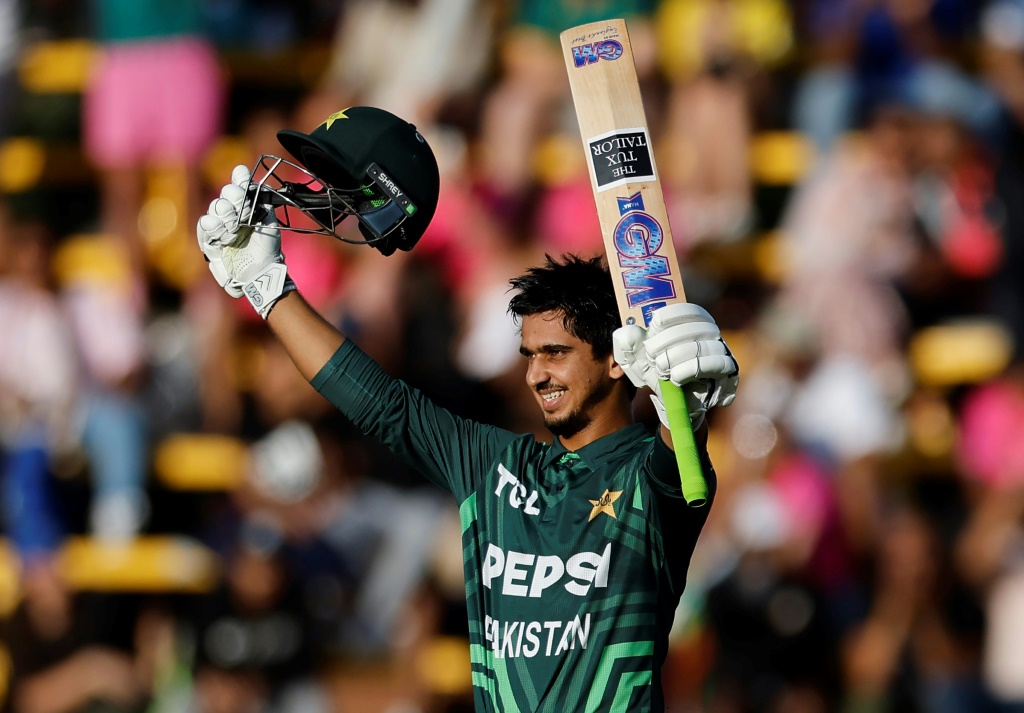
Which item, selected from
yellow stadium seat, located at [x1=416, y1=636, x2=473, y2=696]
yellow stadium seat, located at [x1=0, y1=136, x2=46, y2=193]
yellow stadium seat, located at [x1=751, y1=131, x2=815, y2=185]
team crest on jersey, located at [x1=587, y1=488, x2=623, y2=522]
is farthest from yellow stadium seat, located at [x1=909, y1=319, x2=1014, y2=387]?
team crest on jersey, located at [x1=587, y1=488, x2=623, y2=522]

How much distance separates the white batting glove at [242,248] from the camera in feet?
10.9

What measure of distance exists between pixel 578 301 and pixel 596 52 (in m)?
0.53

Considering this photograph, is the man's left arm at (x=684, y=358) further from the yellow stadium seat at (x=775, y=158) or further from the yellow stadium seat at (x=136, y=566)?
the yellow stadium seat at (x=775, y=158)

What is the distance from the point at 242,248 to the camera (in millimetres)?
3393

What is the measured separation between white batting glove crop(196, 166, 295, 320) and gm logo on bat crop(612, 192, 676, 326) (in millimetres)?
756

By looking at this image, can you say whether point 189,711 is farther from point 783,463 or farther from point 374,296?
point 783,463

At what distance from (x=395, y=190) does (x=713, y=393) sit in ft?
2.87

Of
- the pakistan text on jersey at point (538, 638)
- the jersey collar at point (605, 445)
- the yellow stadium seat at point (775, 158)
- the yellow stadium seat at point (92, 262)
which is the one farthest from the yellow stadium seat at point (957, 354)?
the pakistan text on jersey at point (538, 638)

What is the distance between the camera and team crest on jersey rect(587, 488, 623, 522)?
120 inches

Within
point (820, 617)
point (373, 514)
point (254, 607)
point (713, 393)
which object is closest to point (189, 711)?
point (254, 607)

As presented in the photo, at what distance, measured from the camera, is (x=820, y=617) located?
6293 mm

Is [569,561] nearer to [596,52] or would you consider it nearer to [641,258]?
[641,258]

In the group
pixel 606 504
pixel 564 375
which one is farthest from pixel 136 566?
pixel 606 504

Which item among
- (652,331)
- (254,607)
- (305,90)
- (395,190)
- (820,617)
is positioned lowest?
(820,617)
